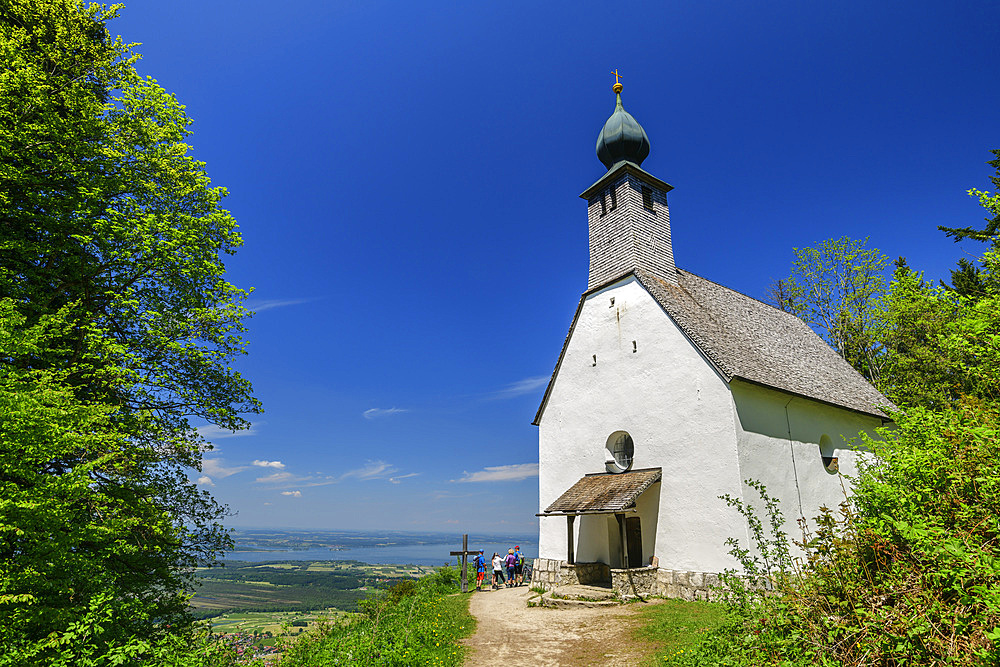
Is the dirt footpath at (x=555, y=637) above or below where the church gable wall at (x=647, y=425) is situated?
below

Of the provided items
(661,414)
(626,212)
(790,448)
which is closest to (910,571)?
(661,414)

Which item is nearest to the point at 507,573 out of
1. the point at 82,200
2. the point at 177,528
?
the point at 177,528

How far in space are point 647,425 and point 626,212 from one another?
28.9ft

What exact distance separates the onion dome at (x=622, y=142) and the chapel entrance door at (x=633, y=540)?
574 inches

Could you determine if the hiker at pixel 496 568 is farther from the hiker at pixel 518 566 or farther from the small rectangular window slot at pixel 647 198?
the small rectangular window slot at pixel 647 198

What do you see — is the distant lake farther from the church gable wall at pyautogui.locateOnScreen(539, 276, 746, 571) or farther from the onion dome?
the onion dome

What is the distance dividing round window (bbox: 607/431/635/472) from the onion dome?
1176cm

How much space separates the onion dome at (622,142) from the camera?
72.2ft

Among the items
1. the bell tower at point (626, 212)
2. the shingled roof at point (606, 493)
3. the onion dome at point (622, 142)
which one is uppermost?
the onion dome at point (622, 142)

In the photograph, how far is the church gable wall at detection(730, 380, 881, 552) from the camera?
14773 millimetres

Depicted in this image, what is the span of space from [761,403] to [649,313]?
177 inches

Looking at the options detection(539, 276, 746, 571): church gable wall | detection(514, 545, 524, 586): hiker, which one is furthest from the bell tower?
detection(514, 545, 524, 586): hiker

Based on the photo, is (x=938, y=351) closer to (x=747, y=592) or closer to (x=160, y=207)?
(x=747, y=592)

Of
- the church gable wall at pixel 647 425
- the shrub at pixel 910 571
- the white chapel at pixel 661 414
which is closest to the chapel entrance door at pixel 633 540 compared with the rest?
the white chapel at pixel 661 414
